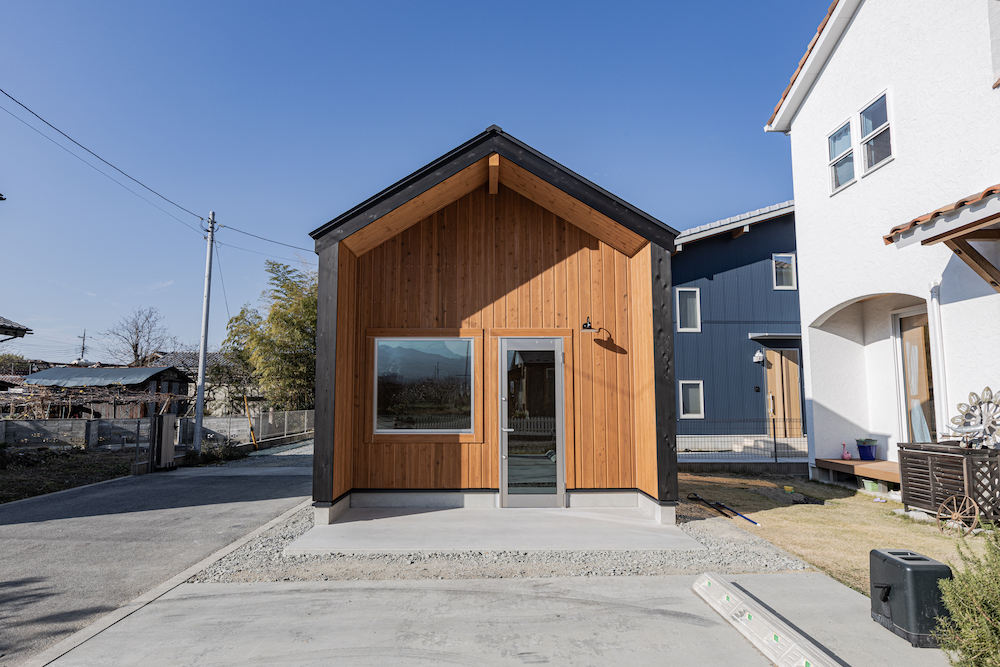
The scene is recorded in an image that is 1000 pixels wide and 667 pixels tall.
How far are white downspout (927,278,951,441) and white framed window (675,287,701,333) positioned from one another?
7.18 meters

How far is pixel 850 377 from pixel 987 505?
11.6 ft

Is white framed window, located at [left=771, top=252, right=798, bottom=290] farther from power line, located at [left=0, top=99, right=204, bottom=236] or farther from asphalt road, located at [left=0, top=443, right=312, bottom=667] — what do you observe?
power line, located at [left=0, top=99, right=204, bottom=236]

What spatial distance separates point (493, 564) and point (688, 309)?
10998 millimetres

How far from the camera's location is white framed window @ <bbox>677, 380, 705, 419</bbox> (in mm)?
13641

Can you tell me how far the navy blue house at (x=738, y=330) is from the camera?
13633 millimetres

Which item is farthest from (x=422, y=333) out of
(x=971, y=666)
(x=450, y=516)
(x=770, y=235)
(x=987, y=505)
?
(x=770, y=235)

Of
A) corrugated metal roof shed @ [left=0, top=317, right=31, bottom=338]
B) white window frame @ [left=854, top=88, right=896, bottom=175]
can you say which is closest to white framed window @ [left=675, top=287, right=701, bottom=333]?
white window frame @ [left=854, top=88, right=896, bottom=175]

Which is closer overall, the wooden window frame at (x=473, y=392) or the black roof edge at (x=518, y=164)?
the black roof edge at (x=518, y=164)

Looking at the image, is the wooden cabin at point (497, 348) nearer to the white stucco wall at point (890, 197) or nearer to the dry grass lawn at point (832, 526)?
the dry grass lawn at point (832, 526)

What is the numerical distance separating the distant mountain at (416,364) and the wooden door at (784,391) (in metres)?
10.2

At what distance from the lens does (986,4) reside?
6137 millimetres

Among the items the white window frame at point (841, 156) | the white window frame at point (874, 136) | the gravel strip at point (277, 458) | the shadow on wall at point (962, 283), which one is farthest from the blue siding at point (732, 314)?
the gravel strip at point (277, 458)

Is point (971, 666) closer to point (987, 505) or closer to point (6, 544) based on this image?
point (987, 505)

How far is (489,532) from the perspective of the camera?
5.54 metres
